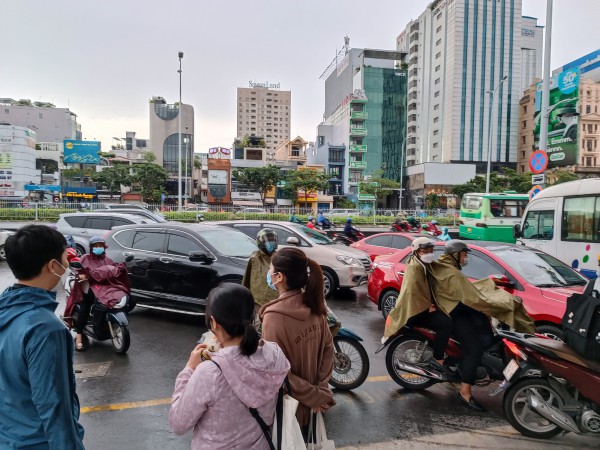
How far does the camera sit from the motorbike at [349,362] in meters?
4.64

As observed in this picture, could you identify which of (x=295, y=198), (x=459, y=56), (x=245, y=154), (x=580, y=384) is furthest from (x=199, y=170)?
(x=580, y=384)

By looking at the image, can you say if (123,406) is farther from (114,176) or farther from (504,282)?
(114,176)

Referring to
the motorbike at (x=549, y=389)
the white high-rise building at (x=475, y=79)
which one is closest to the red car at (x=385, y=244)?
the motorbike at (x=549, y=389)

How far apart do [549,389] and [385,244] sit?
8011mm

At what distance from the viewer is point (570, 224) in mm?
9648

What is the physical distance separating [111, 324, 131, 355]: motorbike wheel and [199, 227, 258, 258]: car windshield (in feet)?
6.59

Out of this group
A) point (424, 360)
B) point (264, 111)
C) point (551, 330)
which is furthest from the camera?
point (264, 111)

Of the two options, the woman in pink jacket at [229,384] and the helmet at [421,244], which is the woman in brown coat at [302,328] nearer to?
the woman in pink jacket at [229,384]

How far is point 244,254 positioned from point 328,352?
4994mm

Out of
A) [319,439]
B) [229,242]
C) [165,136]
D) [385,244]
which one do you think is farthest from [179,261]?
[165,136]

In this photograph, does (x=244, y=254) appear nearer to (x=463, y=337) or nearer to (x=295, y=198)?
(x=463, y=337)

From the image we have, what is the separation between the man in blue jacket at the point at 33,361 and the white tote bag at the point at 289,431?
0.84m

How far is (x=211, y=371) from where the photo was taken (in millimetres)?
1768

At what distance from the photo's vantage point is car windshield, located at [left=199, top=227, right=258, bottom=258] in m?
7.37
